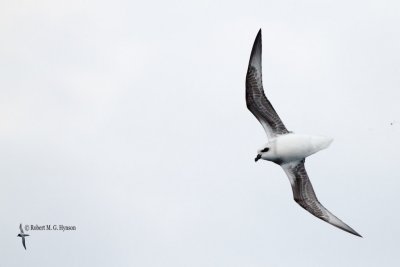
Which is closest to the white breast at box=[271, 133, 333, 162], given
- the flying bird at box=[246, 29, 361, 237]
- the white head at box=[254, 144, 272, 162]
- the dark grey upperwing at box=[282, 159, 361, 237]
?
the flying bird at box=[246, 29, 361, 237]

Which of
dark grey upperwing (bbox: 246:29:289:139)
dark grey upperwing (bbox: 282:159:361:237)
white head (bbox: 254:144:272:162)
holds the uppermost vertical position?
dark grey upperwing (bbox: 246:29:289:139)

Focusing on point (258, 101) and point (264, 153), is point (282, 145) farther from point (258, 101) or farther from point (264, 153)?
point (258, 101)

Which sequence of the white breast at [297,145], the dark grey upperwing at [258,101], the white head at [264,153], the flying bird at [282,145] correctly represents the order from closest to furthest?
the white breast at [297,145]
the flying bird at [282,145]
the white head at [264,153]
the dark grey upperwing at [258,101]

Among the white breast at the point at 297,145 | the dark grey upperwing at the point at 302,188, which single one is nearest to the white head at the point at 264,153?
the white breast at the point at 297,145

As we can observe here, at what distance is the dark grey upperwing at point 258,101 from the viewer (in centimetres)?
3675

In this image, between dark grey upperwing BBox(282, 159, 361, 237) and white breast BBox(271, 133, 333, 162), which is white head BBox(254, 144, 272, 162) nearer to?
white breast BBox(271, 133, 333, 162)

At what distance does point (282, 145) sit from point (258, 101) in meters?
2.83

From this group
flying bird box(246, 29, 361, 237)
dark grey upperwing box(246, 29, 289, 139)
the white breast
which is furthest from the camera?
dark grey upperwing box(246, 29, 289, 139)

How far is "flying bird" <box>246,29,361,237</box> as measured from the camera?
35875 millimetres

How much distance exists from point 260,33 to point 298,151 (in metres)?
6.88

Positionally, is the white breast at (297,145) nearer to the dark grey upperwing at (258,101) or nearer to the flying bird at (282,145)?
the flying bird at (282,145)

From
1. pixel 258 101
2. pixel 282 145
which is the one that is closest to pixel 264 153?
pixel 282 145

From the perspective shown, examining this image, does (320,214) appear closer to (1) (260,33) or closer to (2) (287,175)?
(2) (287,175)

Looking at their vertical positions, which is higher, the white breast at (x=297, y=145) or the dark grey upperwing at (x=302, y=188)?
the white breast at (x=297, y=145)
